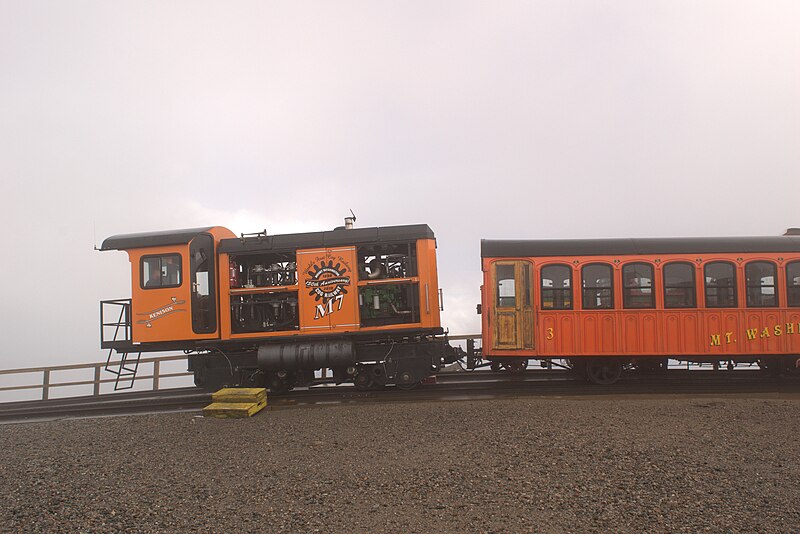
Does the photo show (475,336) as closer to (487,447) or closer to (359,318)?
(359,318)

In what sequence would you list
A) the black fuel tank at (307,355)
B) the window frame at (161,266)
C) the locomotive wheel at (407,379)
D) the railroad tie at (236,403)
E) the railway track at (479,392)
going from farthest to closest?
the window frame at (161,266) < the locomotive wheel at (407,379) < the black fuel tank at (307,355) < the railway track at (479,392) < the railroad tie at (236,403)

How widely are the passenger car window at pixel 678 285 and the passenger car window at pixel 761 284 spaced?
1284 mm

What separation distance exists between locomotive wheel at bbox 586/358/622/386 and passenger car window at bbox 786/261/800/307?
4.16 m

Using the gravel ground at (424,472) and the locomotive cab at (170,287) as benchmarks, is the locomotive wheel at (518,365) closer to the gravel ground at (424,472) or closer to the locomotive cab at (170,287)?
the gravel ground at (424,472)

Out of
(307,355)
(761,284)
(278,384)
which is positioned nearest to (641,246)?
(761,284)

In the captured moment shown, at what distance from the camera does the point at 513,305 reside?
457 inches

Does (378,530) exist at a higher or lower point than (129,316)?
lower

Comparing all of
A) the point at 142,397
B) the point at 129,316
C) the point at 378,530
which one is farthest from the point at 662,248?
the point at 142,397

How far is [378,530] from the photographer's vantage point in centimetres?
446

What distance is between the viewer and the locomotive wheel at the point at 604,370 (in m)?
11.6

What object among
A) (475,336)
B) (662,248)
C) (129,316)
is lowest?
(475,336)

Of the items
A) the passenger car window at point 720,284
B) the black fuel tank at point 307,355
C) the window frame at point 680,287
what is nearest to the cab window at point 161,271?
the black fuel tank at point 307,355

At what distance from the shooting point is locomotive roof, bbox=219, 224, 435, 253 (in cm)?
1127

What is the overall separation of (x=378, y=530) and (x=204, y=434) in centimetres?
471
